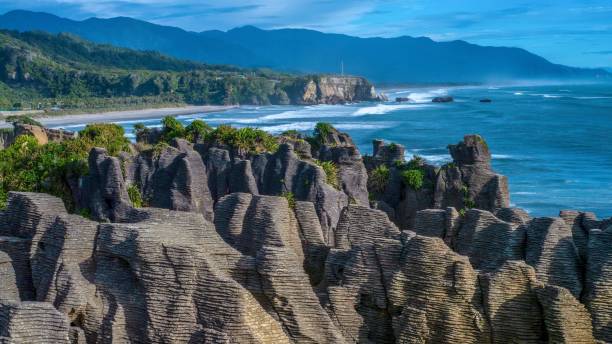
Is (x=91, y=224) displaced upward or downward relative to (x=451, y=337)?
→ upward

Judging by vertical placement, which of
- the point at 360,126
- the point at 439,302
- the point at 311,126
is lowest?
the point at 360,126

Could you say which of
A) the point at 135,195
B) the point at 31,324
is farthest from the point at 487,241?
the point at 135,195

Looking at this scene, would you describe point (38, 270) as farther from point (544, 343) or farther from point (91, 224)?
point (544, 343)

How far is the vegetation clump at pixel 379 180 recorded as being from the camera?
106ft

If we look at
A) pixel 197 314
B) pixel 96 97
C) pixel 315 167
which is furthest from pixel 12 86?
pixel 197 314

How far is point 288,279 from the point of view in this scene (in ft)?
38.2

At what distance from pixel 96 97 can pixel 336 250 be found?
173598 mm

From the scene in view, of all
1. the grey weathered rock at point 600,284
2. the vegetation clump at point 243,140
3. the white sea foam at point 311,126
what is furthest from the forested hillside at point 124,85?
the grey weathered rock at point 600,284

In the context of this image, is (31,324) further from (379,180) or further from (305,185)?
(379,180)

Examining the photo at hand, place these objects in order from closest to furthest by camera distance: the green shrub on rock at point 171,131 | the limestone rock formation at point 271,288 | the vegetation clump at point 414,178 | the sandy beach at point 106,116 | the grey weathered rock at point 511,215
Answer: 1. the limestone rock formation at point 271,288
2. the grey weathered rock at point 511,215
3. the vegetation clump at point 414,178
4. the green shrub on rock at point 171,131
5. the sandy beach at point 106,116

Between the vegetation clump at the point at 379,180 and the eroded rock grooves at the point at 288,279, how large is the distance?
16623 mm

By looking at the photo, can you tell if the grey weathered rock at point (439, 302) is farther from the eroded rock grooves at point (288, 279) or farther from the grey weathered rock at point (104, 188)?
the grey weathered rock at point (104, 188)

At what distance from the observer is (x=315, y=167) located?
24.5 metres

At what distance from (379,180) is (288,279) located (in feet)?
69.9
